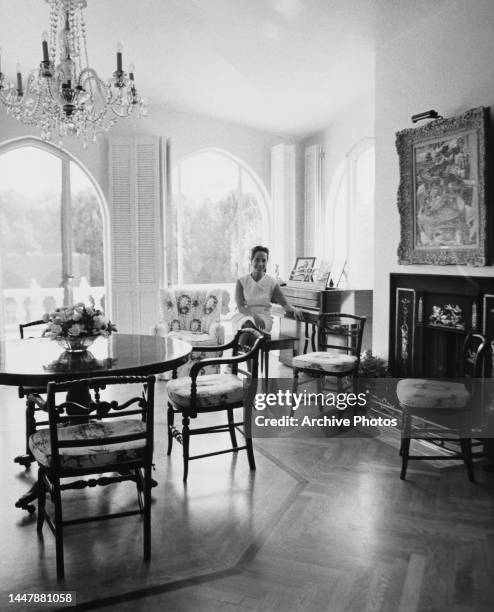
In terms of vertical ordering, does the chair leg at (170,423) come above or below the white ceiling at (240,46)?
below

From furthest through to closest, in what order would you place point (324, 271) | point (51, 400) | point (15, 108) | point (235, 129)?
point (235, 129), point (324, 271), point (15, 108), point (51, 400)

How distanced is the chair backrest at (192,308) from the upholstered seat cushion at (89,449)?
324cm

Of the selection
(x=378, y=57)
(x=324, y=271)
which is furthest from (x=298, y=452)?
(x=378, y=57)

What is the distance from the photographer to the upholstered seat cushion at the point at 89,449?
2.50m

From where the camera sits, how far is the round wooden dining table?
2789mm

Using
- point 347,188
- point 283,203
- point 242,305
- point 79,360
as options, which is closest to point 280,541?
point 79,360

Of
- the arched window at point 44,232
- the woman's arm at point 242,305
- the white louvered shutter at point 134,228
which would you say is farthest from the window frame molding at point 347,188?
the arched window at point 44,232

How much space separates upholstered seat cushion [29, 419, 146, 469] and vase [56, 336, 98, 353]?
633mm

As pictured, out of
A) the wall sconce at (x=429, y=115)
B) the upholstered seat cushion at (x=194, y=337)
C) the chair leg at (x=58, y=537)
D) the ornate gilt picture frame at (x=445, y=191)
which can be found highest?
the wall sconce at (x=429, y=115)

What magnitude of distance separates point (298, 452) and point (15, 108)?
309 centimetres

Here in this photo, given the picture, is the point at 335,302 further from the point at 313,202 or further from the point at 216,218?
the point at 216,218

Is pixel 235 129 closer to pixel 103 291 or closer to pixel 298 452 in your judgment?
pixel 103 291

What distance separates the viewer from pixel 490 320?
3.75 metres

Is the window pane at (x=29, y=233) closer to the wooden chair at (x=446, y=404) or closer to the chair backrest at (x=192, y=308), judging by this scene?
the chair backrest at (x=192, y=308)
